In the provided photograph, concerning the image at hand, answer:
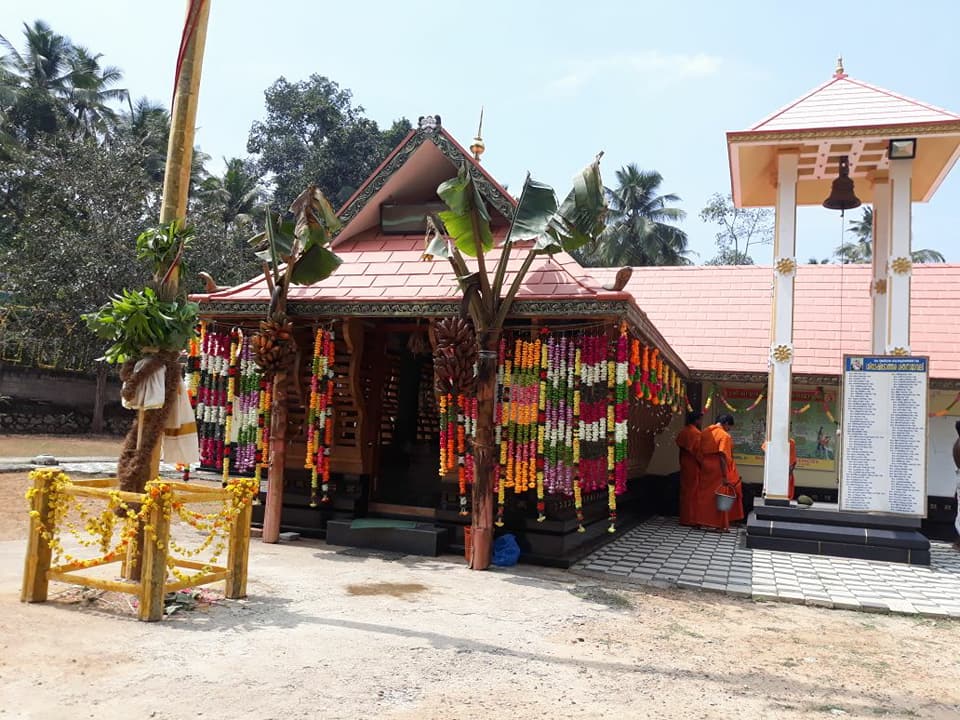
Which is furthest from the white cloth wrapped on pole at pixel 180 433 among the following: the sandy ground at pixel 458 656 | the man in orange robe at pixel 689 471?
the man in orange robe at pixel 689 471

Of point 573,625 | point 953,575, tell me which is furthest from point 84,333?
point 953,575

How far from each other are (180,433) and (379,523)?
3114mm

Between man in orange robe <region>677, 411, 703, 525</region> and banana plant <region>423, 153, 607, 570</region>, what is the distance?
18.3 feet

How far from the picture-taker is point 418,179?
9.47 meters

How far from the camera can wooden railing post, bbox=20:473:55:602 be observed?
5344 millimetres

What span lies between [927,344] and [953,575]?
4.74 metres

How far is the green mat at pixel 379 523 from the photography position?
8484 millimetres

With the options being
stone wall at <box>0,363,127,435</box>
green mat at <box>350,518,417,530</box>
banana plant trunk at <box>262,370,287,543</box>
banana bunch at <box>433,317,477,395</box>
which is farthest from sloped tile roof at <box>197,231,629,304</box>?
stone wall at <box>0,363,127,435</box>

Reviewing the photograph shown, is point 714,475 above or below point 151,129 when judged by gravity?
below

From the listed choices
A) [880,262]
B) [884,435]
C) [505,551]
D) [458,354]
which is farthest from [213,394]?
[880,262]

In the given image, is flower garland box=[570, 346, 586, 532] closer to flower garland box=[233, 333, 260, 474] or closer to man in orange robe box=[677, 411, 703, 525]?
flower garland box=[233, 333, 260, 474]

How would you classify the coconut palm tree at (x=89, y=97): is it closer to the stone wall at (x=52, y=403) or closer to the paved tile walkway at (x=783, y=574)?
the stone wall at (x=52, y=403)

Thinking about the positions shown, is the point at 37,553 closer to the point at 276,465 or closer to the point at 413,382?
the point at 276,465

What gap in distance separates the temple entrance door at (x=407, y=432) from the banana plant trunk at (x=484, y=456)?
4.47 ft
